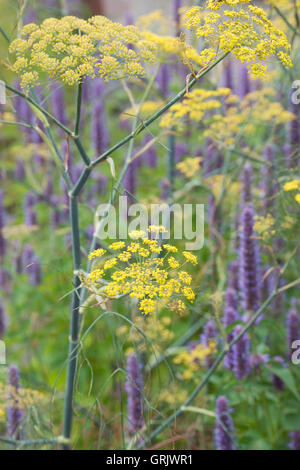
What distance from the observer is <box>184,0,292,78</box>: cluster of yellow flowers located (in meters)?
0.93

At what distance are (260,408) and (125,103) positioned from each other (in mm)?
2722

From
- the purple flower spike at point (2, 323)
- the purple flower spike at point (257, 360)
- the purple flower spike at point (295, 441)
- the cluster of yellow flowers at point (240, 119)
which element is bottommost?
the purple flower spike at point (295, 441)

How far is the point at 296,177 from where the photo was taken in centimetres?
150

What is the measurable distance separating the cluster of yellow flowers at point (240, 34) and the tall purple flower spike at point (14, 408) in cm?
96

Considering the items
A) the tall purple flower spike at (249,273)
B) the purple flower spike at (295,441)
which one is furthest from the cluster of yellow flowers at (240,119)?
the purple flower spike at (295,441)

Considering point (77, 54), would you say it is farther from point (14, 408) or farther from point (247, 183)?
point (247, 183)

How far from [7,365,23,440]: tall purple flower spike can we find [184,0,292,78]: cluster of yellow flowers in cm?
96

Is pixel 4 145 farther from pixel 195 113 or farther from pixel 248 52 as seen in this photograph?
pixel 248 52

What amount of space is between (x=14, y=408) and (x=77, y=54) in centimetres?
95

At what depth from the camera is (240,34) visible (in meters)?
0.94

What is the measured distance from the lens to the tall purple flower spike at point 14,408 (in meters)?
1.37

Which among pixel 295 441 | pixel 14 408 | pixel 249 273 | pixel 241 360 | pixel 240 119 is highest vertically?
pixel 240 119

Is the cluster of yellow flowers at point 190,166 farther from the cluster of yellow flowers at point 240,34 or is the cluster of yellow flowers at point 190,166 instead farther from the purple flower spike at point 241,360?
the cluster of yellow flowers at point 240,34

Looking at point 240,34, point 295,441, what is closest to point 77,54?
point 240,34
